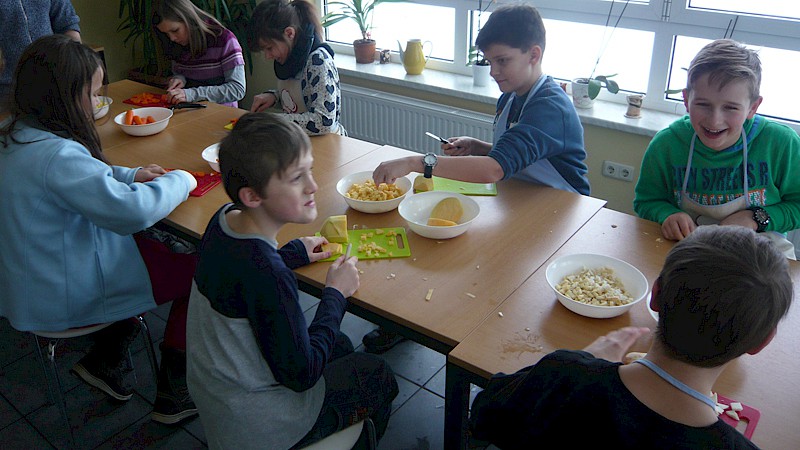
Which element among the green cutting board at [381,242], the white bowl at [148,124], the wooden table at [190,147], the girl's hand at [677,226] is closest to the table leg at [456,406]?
the green cutting board at [381,242]

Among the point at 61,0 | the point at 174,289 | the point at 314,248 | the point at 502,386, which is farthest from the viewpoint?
the point at 61,0

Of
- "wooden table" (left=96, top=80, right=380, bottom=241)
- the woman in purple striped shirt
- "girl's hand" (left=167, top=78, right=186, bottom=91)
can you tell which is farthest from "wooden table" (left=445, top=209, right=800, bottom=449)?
"girl's hand" (left=167, top=78, right=186, bottom=91)

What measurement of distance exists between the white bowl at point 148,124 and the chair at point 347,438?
170 cm

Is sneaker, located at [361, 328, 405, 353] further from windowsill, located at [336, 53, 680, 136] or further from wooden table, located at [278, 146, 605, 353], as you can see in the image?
windowsill, located at [336, 53, 680, 136]

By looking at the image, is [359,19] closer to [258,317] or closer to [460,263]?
[460,263]

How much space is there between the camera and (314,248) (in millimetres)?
1774

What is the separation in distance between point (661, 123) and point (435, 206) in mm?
1661

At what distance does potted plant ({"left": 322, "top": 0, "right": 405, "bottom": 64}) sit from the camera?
4.11 meters

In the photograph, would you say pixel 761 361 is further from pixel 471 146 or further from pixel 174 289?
pixel 174 289

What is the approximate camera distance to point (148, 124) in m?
2.68

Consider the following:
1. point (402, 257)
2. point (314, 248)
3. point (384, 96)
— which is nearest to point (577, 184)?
point (402, 257)

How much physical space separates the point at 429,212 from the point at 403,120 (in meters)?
2.03

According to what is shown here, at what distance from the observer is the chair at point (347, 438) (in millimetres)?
1512

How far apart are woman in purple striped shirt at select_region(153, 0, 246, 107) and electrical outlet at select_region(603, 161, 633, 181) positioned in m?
1.92
